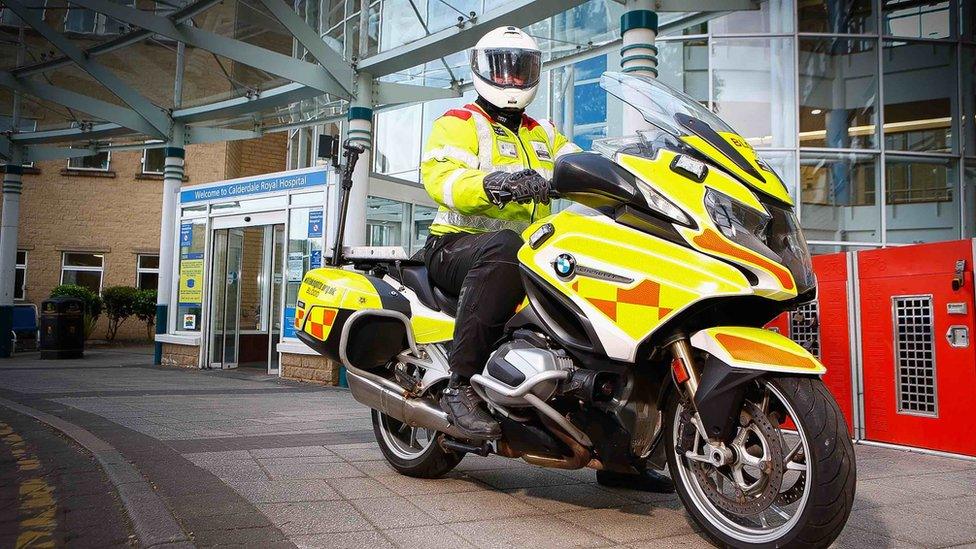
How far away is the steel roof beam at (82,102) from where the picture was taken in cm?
1340

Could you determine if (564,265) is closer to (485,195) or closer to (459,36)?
(485,195)

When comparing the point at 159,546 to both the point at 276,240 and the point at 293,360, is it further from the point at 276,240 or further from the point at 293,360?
the point at 276,240

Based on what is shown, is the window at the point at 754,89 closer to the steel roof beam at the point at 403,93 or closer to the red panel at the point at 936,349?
the steel roof beam at the point at 403,93

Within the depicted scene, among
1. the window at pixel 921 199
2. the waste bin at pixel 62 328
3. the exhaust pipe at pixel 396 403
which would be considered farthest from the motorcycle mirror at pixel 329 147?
the window at pixel 921 199

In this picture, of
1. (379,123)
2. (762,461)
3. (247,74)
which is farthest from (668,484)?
(379,123)

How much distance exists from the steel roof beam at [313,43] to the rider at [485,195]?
21.2ft

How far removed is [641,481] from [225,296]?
1039cm

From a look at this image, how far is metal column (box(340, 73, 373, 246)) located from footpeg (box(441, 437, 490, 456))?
6575mm

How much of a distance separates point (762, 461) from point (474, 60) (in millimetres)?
2144

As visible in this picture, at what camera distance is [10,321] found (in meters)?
15.6

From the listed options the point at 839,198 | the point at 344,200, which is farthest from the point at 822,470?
the point at 839,198

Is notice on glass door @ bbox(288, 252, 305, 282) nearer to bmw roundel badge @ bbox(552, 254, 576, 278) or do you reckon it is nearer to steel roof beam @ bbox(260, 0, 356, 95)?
steel roof beam @ bbox(260, 0, 356, 95)

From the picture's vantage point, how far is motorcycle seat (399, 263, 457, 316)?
3535 millimetres

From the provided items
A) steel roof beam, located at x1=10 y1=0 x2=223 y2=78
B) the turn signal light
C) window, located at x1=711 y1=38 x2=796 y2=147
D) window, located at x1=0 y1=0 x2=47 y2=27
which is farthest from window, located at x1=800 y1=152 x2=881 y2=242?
window, located at x1=0 y1=0 x2=47 y2=27
